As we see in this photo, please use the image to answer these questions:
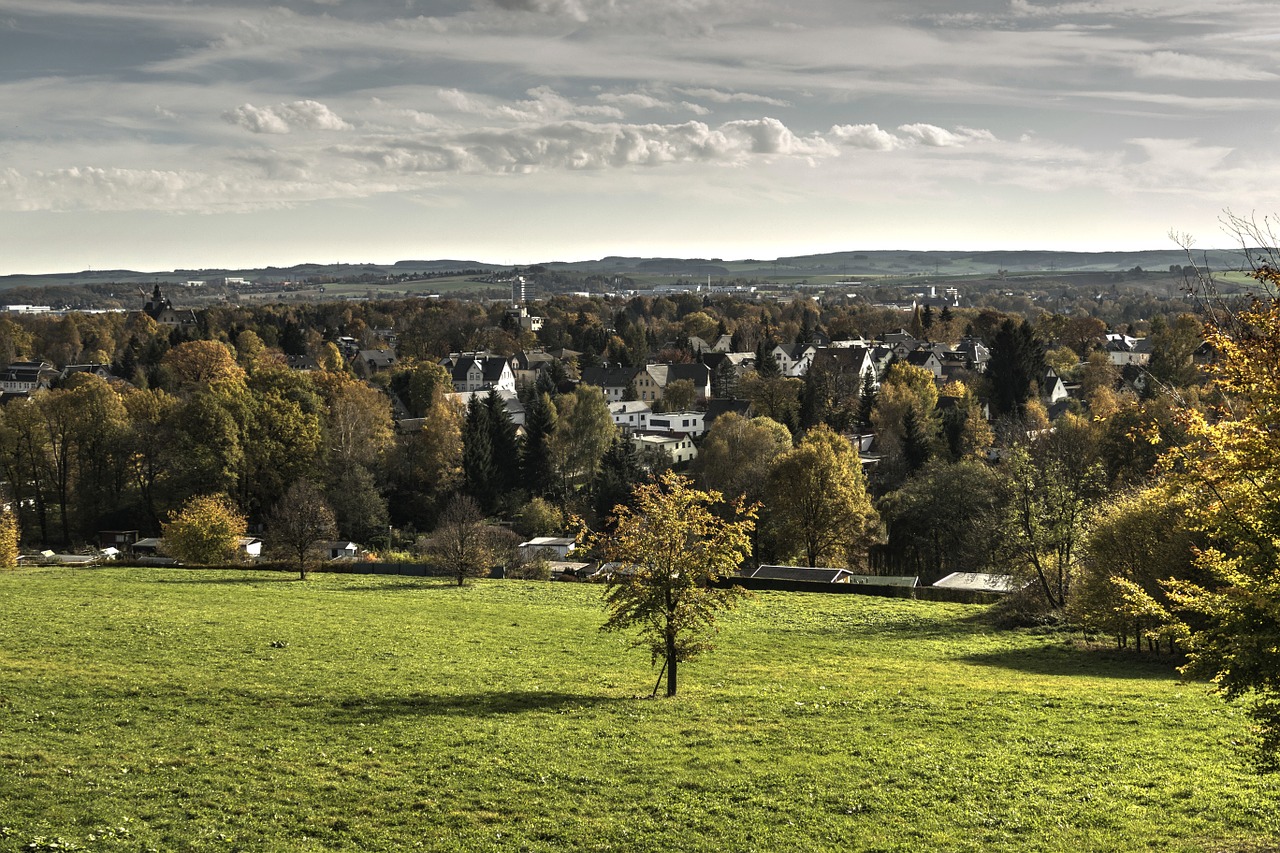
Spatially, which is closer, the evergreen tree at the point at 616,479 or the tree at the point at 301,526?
the tree at the point at 301,526

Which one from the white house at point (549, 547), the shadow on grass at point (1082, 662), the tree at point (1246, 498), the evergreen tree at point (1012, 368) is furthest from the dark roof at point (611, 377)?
the tree at point (1246, 498)

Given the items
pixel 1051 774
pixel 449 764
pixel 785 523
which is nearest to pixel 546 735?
pixel 449 764

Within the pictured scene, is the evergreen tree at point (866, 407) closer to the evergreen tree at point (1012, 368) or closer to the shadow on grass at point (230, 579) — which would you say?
the evergreen tree at point (1012, 368)

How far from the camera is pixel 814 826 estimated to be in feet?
49.0

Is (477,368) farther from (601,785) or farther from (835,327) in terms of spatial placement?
(601,785)

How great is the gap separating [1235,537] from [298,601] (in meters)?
31.4

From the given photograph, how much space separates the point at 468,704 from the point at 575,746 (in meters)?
4.05

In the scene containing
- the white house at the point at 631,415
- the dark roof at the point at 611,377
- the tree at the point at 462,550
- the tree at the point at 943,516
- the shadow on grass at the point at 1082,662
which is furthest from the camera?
the dark roof at the point at 611,377

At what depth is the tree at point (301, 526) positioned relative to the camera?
45.8 m

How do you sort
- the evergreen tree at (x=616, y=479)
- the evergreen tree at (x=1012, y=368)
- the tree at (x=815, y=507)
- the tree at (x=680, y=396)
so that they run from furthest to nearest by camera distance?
1. the tree at (x=680, y=396)
2. the evergreen tree at (x=1012, y=368)
3. the evergreen tree at (x=616, y=479)
4. the tree at (x=815, y=507)

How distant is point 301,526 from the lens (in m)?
45.7

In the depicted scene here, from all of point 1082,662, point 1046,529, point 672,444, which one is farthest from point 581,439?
point 1082,662

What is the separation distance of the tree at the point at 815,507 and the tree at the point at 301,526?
75.9ft

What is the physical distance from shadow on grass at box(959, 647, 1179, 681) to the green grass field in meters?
0.18
